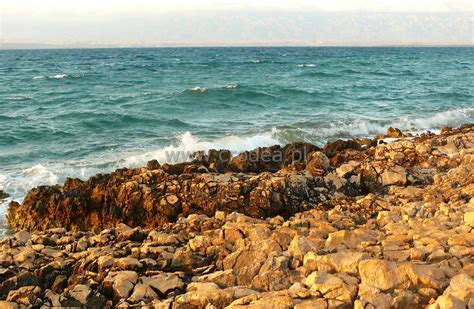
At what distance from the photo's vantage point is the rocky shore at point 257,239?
17.6ft

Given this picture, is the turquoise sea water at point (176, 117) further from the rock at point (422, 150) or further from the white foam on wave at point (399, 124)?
the rock at point (422, 150)

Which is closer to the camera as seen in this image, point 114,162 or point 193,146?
point 114,162

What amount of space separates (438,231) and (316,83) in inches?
1481

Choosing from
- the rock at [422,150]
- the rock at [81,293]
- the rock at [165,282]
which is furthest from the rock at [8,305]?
the rock at [422,150]

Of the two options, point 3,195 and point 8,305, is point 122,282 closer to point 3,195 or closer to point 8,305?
point 8,305

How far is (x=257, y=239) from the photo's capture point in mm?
7203

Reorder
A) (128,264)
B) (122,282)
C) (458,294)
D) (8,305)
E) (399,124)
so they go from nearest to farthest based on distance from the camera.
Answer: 1. (458,294)
2. (8,305)
3. (122,282)
4. (128,264)
5. (399,124)

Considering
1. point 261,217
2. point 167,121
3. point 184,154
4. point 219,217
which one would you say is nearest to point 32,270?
point 219,217

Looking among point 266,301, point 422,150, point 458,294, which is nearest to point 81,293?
point 266,301

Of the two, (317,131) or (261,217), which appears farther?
(317,131)

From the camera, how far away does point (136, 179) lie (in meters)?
11.3

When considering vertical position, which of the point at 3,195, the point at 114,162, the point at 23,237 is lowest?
the point at 3,195

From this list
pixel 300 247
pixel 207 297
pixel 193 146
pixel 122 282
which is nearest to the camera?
pixel 207 297

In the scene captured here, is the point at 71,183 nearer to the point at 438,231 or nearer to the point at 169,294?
the point at 169,294
